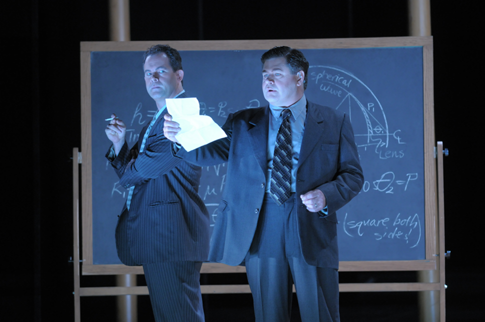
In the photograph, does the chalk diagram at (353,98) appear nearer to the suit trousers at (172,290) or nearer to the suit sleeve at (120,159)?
the suit sleeve at (120,159)

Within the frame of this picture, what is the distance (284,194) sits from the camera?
191cm

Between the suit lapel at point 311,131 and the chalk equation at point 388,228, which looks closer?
the suit lapel at point 311,131

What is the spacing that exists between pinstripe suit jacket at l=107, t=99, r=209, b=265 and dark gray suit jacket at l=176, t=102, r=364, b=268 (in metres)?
0.25

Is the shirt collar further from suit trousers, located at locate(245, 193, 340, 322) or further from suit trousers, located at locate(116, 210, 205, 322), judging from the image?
suit trousers, located at locate(116, 210, 205, 322)

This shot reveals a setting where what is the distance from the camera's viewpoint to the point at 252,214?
6.28ft

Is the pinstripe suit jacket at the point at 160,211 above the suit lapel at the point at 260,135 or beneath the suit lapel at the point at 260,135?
beneath

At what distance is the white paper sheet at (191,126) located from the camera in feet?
6.24

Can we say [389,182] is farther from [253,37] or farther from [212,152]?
[212,152]

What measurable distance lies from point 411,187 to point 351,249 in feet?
1.89

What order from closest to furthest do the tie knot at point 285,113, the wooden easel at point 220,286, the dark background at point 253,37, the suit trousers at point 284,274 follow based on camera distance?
the suit trousers at point 284,274
the tie knot at point 285,113
the wooden easel at point 220,286
the dark background at point 253,37

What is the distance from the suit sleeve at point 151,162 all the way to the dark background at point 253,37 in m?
1.57

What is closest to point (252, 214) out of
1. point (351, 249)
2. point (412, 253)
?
point (351, 249)

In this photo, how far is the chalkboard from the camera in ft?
10.5

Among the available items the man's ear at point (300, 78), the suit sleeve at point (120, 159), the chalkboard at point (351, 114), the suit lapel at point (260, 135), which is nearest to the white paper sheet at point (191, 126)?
the suit lapel at point (260, 135)
